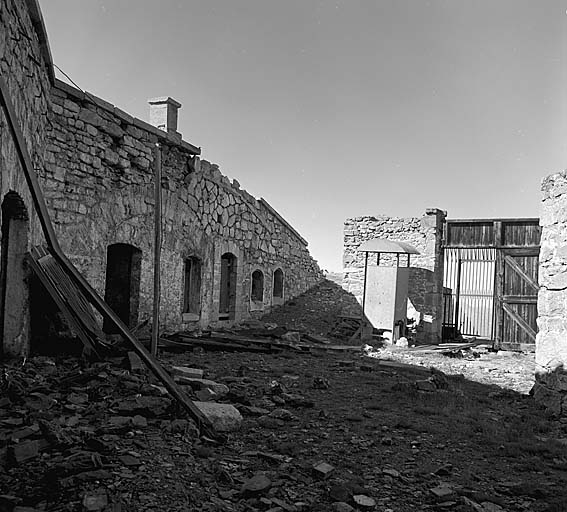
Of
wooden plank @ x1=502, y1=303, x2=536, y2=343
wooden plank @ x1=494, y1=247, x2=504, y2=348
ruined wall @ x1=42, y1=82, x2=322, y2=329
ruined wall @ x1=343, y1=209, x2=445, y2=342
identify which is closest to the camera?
ruined wall @ x1=42, y1=82, x2=322, y2=329

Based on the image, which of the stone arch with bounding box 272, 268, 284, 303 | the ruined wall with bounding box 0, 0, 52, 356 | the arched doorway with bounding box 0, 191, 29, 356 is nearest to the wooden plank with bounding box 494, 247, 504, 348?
the stone arch with bounding box 272, 268, 284, 303

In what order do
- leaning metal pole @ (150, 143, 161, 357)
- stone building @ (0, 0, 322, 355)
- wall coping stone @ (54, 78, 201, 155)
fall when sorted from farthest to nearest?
1. wall coping stone @ (54, 78, 201, 155)
2. leaning metal pole @ (150, 143, 161, 357)
3. stone building @ (0, 0, 322, 355)

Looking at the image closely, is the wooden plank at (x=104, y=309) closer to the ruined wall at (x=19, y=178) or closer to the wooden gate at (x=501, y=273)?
the ruined wall at (x=19, y=178)

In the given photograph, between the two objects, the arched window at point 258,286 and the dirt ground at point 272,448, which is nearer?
the dirt ground at point 272,448

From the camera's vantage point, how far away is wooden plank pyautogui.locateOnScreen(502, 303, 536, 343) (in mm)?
13509

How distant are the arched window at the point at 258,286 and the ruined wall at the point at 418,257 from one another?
4.45m

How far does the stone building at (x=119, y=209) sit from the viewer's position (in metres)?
5.46

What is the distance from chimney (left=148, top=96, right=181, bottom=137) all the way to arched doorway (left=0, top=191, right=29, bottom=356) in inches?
248

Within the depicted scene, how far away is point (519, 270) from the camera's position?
13820mm

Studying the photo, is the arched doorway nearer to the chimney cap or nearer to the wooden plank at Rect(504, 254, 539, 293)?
the chimney cap

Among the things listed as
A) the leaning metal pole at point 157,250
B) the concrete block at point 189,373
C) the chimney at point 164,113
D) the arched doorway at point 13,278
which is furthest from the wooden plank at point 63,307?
the chimney at point 164,113

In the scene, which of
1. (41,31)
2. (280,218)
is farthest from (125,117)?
(280,218)

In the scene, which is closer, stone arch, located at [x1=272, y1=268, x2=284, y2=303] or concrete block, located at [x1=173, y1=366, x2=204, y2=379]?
concrete block, located at [x1=173, y1=366, x2=204, y2=379]

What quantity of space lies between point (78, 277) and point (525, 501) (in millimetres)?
3648
